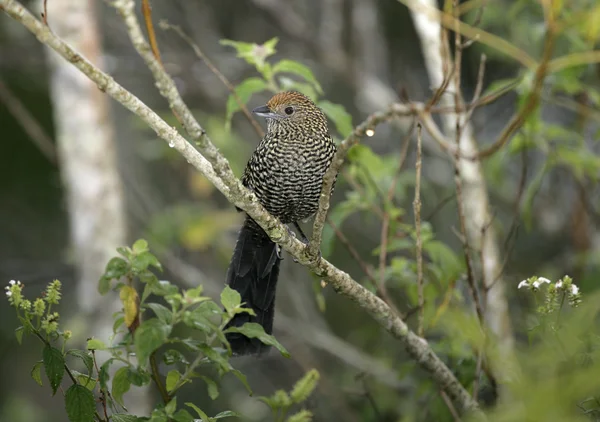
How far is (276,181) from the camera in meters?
3.94

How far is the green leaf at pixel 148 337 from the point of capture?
82.8 inches

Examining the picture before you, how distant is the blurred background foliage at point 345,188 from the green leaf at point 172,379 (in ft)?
4.21

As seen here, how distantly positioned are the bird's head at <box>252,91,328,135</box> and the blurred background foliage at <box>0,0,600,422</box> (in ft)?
0.56

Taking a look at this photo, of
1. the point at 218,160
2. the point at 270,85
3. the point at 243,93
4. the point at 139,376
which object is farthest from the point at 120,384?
the point at 270,85

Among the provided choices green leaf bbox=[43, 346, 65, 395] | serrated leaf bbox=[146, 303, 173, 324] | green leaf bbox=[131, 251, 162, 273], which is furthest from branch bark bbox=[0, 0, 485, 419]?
green leaf bbox=[43, 346, 65, 395]

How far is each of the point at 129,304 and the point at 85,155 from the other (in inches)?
126

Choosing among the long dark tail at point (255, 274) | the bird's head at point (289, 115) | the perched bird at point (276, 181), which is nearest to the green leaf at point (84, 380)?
the long dark tail at point (255, 274)

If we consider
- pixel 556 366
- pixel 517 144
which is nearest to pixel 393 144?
pixel 517 144

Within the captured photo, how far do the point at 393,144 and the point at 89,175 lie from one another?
332 centimetres

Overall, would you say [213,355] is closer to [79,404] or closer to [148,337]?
[148,337]

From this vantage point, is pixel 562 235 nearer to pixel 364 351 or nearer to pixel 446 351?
pixel 364 351

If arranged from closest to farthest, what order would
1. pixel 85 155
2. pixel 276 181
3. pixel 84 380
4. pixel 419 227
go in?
pixel 84 380 → pixel 419 227 → pixel 276 181 → pixel 85 155

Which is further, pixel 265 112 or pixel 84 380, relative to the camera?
pixel 265 112

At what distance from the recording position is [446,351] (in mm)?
3674
